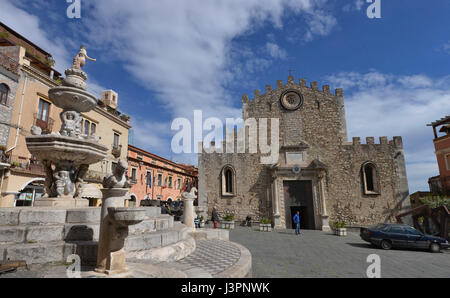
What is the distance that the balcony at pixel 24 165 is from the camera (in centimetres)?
1316

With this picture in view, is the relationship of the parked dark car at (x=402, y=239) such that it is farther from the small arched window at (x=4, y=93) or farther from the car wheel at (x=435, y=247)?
the small arched window at (x=4, y=93)

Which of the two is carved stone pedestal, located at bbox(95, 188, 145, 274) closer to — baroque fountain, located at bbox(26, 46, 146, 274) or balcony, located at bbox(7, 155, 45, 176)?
baroque fountain, located at bbox(26, 46, 146, 274)

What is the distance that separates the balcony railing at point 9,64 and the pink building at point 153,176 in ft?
38.5

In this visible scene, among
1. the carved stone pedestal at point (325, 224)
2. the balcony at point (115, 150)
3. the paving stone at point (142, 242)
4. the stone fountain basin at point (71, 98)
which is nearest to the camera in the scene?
the paving stone at point (142, 242)

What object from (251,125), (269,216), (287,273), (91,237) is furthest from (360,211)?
(91,237)

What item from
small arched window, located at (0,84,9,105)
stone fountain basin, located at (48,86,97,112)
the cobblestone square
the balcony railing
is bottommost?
the cobblestone square

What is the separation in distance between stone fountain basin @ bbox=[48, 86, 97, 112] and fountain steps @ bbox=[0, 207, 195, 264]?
315 cm

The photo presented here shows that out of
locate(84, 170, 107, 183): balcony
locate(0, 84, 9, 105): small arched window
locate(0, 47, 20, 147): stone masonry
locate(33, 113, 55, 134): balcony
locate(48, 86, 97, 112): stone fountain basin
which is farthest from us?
locate(84, 170, 107, 183): balcony

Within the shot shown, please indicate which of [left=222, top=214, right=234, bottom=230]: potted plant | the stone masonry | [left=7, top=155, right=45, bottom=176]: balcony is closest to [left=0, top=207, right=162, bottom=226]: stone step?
[left=7, top=155, right=45, bottom=176]: balcony

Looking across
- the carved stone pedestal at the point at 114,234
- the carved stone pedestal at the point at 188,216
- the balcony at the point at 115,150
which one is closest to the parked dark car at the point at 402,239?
the carved stone pedestal at the point at 188,216

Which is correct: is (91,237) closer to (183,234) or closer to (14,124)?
(183,234)

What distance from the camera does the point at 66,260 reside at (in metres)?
3.92

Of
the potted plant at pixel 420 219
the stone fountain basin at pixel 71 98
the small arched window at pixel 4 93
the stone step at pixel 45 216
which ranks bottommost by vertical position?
the potted plant at pixel 420 219

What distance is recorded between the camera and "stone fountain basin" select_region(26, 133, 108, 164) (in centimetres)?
570
